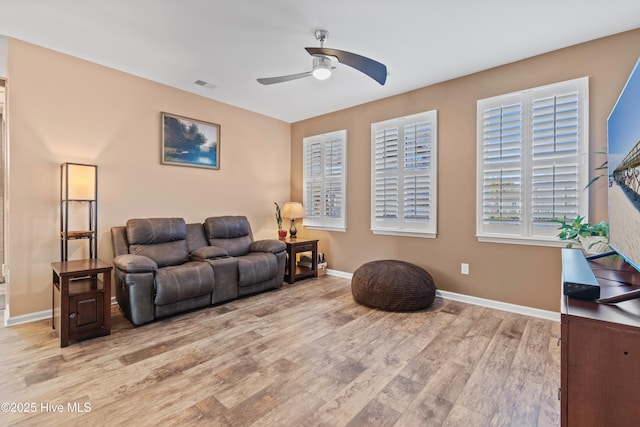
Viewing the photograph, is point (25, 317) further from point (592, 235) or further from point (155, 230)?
point (592, 235)

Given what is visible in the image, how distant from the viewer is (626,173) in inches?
54.9

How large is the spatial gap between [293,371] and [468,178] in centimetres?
281

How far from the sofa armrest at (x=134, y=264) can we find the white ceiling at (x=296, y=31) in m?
2.06

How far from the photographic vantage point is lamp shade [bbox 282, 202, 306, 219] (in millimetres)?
4840

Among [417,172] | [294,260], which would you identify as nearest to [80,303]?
[294,260]

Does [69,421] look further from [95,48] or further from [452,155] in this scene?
[452,155]

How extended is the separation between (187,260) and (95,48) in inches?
92.7

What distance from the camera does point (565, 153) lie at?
9.47ft

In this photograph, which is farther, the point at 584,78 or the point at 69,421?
the point at 584,78

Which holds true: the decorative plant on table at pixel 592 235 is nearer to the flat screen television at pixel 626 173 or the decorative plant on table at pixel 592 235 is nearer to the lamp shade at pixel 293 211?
the flat screen television at pixel 626 173

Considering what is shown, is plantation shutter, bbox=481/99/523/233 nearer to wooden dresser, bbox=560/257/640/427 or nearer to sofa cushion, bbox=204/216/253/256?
wooden dresser, bbox=560/257/640/427

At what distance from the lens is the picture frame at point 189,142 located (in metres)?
3.88

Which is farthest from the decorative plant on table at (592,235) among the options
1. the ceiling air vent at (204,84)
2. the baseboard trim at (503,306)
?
the ceiling air vent at (204,84)

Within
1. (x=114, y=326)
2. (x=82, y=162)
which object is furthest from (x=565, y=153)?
(x=82, y=162)
